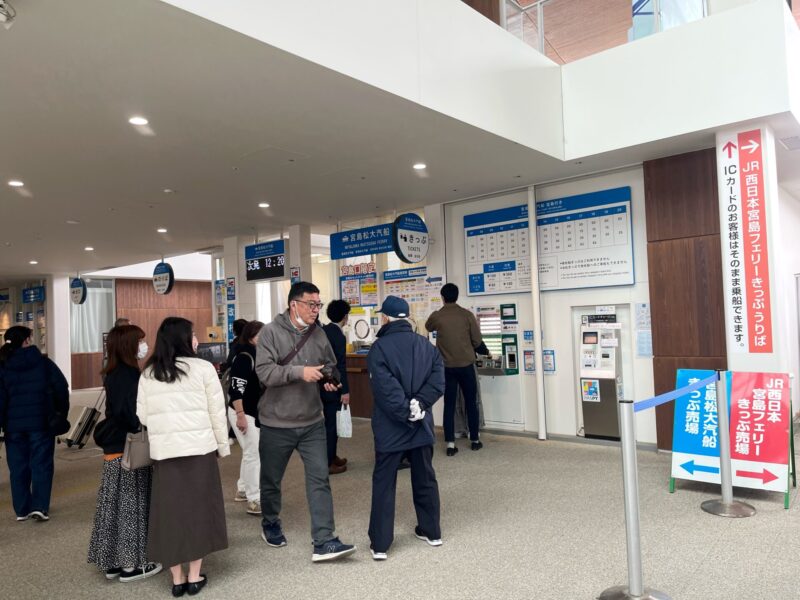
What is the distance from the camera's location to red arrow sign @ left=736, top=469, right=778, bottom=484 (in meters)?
4.26

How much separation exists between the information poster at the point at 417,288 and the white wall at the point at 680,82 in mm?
2593

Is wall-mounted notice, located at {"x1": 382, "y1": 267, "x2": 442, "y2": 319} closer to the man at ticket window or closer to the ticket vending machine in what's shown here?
the man at ticket window

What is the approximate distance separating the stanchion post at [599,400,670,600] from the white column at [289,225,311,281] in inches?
258

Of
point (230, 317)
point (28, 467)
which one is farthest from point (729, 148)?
point (230, 317)

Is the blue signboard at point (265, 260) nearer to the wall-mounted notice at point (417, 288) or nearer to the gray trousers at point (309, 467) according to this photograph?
the wall-mounted notice at point (417, 288)

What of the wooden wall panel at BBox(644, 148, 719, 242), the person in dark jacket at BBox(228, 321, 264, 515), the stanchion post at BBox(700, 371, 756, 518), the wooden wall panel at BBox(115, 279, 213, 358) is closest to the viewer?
the stanchion post at BBox(700, 371, 756, 518)

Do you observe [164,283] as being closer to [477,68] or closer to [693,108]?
[477,68]

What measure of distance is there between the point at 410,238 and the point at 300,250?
2.24 m

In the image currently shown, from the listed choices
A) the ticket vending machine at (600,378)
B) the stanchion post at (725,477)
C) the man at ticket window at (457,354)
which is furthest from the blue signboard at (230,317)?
the stanchion post at (725,477)

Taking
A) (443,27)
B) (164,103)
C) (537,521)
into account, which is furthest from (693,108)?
(164,103)

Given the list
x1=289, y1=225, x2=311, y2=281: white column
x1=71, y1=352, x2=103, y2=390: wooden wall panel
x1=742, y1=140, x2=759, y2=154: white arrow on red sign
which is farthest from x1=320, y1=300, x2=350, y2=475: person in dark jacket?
x1=71, y1=352, x2=103, y2=390: wooden wall panel

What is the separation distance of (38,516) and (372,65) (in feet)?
13.2

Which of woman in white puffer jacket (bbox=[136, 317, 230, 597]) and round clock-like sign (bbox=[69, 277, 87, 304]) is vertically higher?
round clock-like sign (bbox=[69, 277, 87, 304])

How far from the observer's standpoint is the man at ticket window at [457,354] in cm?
620
